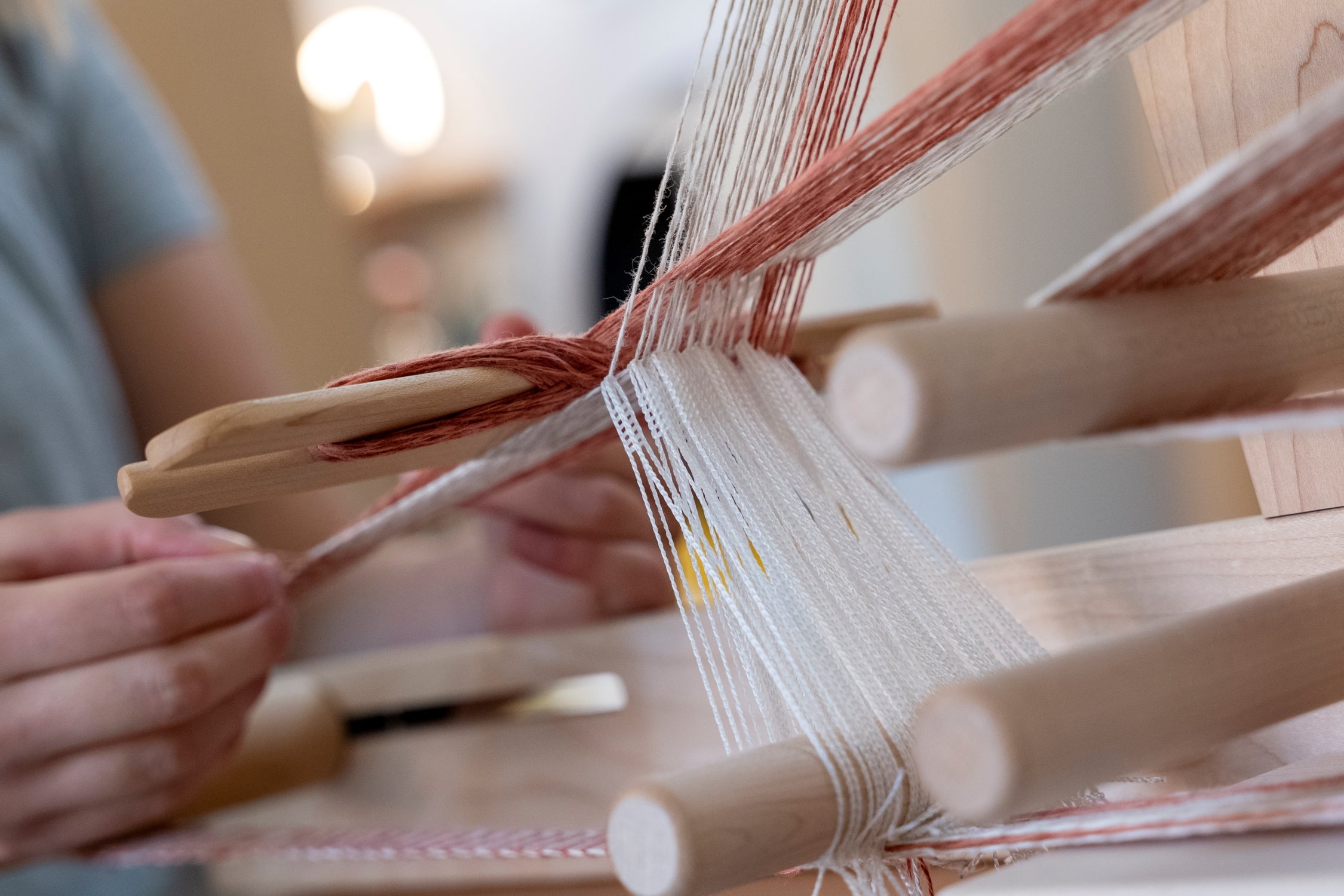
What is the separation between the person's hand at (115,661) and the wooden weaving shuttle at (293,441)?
168mm

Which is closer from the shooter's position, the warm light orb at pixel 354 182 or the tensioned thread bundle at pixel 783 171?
the tensioned thread bundle at pixel 783 171

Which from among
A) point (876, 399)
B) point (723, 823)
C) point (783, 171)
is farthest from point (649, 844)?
point (783, 171)

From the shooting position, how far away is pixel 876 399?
23 centimetres

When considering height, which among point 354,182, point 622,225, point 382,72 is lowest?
point 622,225

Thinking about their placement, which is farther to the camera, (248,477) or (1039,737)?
(248,477)

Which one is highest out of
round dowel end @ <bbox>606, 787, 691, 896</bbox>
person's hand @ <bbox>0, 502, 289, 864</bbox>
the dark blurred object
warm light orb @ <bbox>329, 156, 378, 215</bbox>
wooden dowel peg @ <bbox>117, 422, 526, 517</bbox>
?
warm light orb @ <bbox>329, 156, 378, 215</bbox>

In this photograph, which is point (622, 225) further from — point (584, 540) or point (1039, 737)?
point (1039, 737)

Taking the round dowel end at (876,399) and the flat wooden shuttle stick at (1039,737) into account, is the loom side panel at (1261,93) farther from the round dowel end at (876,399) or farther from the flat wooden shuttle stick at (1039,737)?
the round dowel end at (876,399)

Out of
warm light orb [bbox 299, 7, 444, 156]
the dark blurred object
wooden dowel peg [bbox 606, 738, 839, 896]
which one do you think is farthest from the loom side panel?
the dark blurred object

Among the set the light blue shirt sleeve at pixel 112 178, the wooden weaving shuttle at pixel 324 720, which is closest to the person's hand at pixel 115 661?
the wooden weaving shuttle at pixel 324 720

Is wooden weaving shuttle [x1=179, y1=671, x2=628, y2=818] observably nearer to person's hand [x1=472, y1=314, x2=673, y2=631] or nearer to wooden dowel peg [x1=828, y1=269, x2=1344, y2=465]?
person's hand [x1=472, y1=314, x2=673, y2=631]

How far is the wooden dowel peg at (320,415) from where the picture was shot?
0.30 meters

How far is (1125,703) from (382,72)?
4.45m

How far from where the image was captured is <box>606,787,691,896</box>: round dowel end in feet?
0.90
